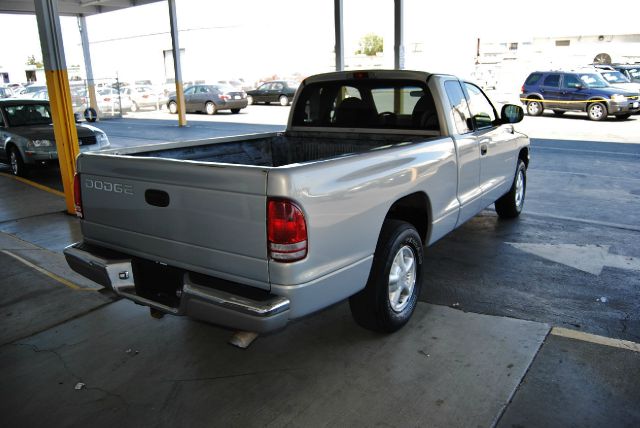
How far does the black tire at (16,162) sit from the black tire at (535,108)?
17859 millimetres

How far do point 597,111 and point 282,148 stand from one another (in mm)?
17081

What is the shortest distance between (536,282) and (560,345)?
119cm

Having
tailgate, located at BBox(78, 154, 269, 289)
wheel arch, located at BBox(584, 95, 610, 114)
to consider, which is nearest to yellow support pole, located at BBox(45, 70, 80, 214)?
tailgate, located at BBox(78, 154, 269, 289)

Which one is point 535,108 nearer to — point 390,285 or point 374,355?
point 390,285

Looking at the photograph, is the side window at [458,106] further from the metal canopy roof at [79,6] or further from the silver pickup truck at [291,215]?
the metal canopy roof at [79,6]

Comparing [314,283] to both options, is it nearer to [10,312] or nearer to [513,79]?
[10,312]

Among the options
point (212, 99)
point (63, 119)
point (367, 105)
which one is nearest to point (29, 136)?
point (63, 119)

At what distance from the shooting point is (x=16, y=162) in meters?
10.5

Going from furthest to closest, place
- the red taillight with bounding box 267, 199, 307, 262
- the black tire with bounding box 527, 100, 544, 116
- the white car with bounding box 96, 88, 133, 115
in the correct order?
1. the white car with bounding box 96, 88, 133, 115
2. the black tire with bounding box 527, 100, 544, 116
3. the red taillight with bounding box 267, 199, 307, 262

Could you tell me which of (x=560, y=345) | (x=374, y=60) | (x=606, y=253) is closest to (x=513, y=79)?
(x=374, y=60)

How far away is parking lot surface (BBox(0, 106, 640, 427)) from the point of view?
2.98 meters

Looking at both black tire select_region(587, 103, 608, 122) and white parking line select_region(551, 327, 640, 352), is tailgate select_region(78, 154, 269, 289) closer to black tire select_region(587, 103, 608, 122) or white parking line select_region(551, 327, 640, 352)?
white parking line select_region(551, 327, 640, 352)

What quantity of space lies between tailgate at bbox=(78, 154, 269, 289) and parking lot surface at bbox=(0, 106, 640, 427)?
519mm

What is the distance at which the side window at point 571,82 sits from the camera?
757 inches
